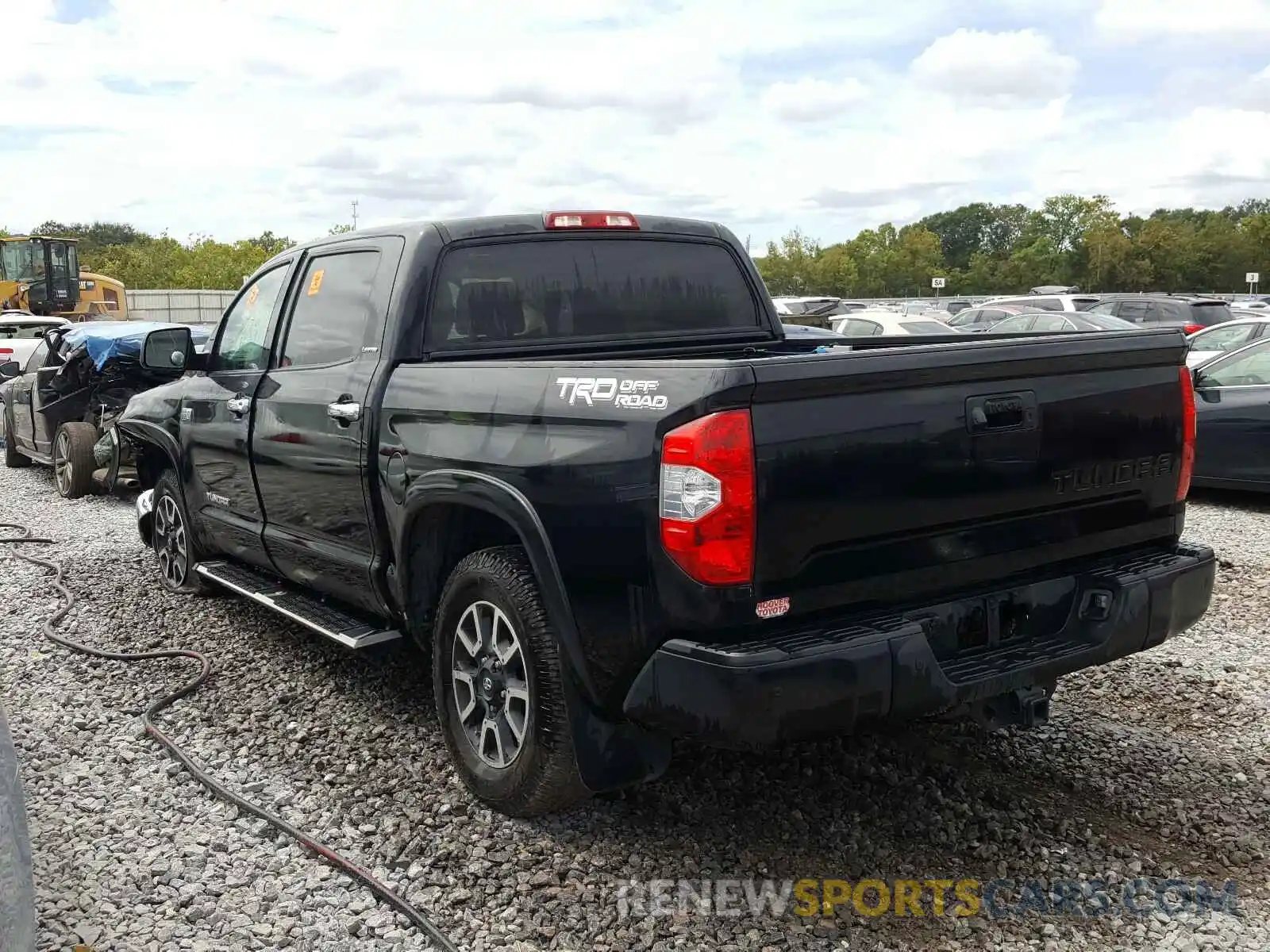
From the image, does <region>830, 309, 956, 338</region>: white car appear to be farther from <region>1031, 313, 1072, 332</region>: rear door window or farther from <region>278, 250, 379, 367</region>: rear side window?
<region>278, 250, 379, 367</region>: rear side window

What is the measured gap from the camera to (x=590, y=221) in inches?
191

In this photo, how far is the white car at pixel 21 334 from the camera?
63.3 feet

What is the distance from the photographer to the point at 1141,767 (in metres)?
4.21

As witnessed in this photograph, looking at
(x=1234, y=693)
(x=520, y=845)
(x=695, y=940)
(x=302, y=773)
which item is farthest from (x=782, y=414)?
(x=1234, y=693)

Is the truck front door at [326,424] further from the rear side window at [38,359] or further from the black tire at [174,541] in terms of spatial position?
the rear side window at [38,359]

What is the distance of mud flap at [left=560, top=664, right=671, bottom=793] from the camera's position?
3.38m

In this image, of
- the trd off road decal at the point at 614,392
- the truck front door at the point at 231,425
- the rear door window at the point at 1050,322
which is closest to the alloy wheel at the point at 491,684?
the trd off road decal at the point at 614,392

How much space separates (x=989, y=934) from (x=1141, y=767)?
54.3 inches

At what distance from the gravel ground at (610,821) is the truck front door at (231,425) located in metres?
0.77

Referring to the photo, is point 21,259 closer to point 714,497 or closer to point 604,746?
point 604,746

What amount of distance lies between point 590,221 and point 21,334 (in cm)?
1903

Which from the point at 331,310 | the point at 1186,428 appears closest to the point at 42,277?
the point at 331,310

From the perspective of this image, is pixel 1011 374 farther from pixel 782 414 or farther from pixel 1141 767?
pixel 1141 767

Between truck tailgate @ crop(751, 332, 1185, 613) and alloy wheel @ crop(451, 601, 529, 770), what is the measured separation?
3.27 feet
